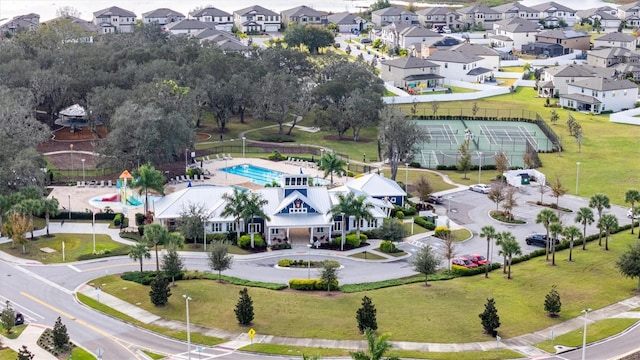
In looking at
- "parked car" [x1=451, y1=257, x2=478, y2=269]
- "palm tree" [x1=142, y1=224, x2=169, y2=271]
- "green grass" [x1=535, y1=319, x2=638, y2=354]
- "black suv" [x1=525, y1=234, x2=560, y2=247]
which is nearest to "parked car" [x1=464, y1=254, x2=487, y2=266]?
"parked car" [x1=451, y1=257, x2=478, y2=269]

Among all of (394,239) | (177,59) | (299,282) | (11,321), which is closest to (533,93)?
(177,59)

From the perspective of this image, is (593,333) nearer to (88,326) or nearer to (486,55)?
(88,326)

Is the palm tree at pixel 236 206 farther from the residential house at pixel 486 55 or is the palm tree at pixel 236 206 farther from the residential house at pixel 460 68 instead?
the residential house at pixel 486 55

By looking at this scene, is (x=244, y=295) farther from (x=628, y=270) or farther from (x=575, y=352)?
(x=628, y=270)

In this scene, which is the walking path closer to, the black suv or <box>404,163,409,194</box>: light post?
the black suv

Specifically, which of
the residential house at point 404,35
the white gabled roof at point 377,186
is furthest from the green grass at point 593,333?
the residential house at point 404,35
